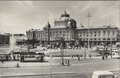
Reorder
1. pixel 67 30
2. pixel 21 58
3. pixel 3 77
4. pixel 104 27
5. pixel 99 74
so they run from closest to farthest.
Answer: pixel 99 74
pixel 3 77
pixel 21 58
pixel 104 27
pixel 67 30

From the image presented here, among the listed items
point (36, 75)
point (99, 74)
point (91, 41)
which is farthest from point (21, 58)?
point (91, 41)

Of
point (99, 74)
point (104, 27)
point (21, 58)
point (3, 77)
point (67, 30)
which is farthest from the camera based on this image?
point (67, 30)

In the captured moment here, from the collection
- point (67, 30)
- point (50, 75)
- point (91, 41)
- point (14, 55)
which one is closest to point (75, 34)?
point (67, 30)

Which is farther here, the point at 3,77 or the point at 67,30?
the point at 67,30

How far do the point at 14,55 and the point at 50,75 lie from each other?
33.6ft

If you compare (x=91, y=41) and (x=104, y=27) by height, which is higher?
(x=104, y=27)

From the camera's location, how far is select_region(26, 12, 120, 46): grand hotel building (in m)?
67.3

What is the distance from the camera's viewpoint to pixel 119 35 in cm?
6806

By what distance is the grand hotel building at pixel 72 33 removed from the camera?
221 feet

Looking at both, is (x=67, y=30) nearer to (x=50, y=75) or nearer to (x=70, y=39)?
(x=70, y=39)

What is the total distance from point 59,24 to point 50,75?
62.3 m

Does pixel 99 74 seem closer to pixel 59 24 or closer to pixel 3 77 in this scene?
pixel 3 77

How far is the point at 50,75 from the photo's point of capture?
598 inches

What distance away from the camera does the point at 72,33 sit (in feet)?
243
